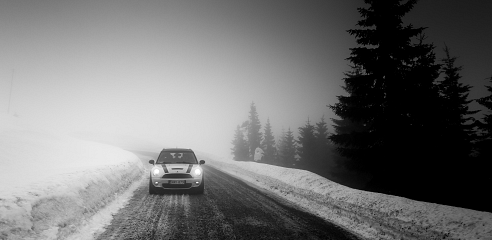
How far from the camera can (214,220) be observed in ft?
17.5

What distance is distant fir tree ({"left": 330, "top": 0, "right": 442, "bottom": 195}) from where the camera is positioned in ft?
32.1

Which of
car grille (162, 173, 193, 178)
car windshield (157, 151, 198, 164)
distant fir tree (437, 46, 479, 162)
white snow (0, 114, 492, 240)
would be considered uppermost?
distant fir tree (437, 46, 479, 162)

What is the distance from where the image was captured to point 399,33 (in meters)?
10.2

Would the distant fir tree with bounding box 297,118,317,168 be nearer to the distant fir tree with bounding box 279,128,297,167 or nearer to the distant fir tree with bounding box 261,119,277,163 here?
the distant fir tree with bounding box 279,128,297,167

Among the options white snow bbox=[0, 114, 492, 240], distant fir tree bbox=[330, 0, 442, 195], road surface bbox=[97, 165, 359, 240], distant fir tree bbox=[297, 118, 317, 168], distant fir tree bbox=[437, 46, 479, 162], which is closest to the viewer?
white snow bbox=[0, 114, 492, 240]

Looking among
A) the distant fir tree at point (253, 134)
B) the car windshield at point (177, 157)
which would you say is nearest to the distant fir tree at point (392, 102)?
the car windshield at point (177, 157)

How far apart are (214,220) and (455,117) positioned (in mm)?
16846

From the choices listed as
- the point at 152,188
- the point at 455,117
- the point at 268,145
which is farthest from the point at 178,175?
the point at 268,145

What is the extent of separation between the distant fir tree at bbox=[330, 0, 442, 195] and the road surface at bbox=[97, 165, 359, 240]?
5851 mm

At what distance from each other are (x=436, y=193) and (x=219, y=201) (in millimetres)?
11931

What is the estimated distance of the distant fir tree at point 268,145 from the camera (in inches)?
1761

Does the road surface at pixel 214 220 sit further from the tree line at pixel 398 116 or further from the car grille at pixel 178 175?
the tree line at pixel 398 116

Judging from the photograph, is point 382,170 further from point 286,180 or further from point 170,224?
point 170,224

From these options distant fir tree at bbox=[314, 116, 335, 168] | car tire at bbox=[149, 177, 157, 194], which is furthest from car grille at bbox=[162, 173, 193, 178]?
distant fir tree at bbox=[314, 116, 335, 168]
